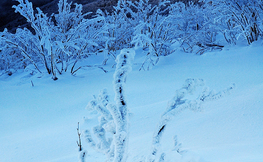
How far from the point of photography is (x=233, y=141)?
37.3 inches

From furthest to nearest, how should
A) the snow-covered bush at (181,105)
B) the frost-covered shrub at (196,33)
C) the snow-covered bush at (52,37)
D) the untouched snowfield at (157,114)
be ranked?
the frost-covered shrub at (196,33)
the snow-covered bush at (52,37)
the untouched snowfield at (157,114)
the snow-covered bush at (181,105)

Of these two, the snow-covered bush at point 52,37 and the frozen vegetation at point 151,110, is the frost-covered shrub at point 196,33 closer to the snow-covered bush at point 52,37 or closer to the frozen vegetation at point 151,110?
the frozen vegetation at point 151,110

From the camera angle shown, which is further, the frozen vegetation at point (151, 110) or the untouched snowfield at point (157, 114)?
the untouched snowfield at point (157, 114)

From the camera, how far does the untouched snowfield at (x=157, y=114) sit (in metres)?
0.96

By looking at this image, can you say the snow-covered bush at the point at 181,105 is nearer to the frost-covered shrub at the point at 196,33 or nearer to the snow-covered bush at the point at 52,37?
the snow-covered bush at the point at 52,37

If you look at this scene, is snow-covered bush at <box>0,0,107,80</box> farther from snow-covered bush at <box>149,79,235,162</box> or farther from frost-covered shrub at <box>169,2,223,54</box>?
snow-covered bush at <box>149,79,235,162</box>

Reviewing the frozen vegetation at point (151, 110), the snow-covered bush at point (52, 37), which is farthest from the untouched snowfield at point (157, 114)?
the snow-covered bush at point (52, 37)

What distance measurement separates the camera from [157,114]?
1.55 m

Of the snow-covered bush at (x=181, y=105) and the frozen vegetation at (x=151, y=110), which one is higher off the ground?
the snow-covered bush at (x=181, y=105)

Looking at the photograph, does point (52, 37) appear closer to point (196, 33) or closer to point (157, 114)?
point (196, 33)

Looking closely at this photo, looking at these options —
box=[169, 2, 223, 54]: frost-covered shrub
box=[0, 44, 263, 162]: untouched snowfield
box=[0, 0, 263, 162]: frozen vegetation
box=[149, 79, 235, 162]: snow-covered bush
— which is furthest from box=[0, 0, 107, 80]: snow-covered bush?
box=[149, 79, 235, 162]: snow-covered bush

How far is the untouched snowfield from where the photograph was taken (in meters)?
0.96

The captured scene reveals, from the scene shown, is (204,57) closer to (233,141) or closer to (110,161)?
(233,141)

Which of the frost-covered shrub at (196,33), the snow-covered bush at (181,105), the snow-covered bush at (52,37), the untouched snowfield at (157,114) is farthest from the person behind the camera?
the frost-covered shrub at (196,33)
